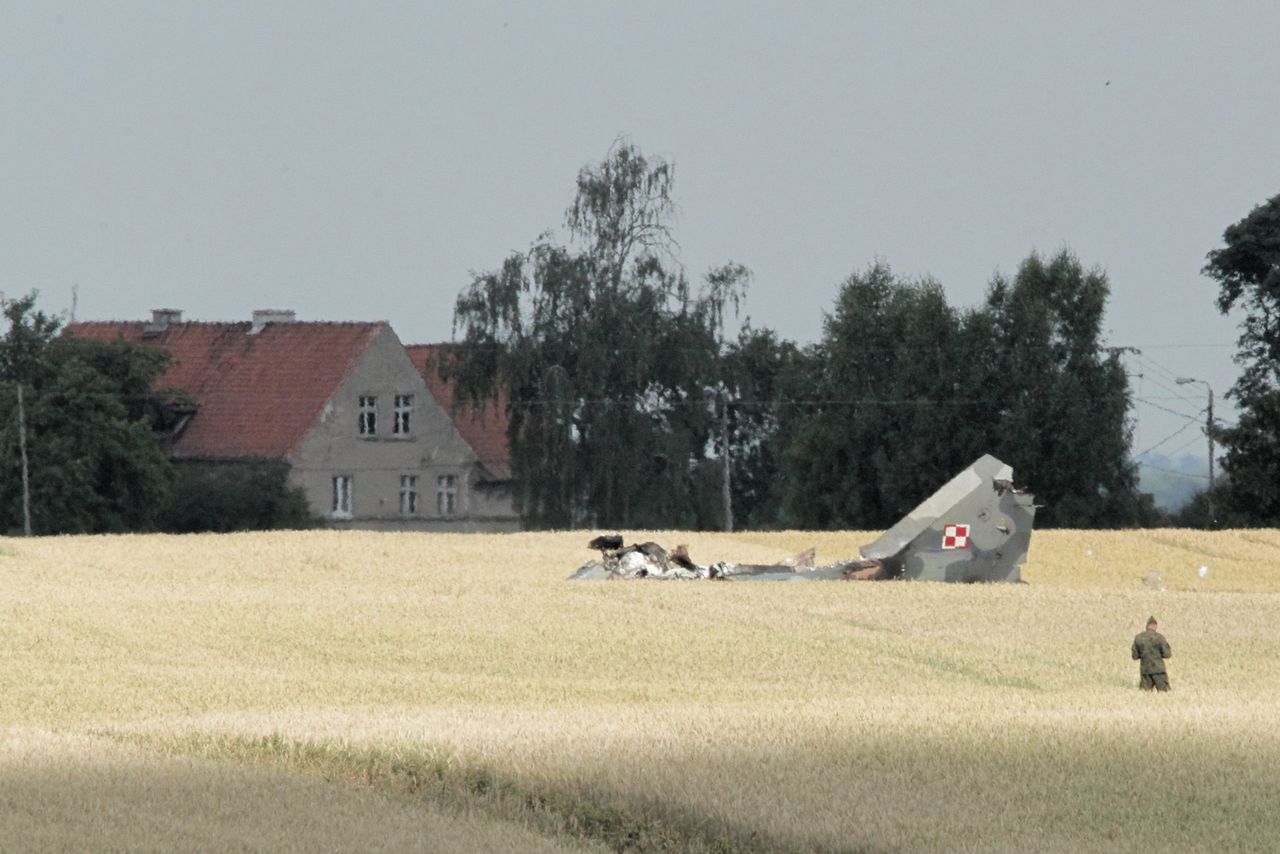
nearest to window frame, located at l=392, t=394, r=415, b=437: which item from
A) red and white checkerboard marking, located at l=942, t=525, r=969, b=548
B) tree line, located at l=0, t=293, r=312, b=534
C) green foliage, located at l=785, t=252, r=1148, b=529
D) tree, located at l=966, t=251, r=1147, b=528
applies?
tree line, located at l=0, t=293, r=312, b=534

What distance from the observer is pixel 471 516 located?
275 ft

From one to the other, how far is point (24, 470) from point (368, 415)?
1813 cm

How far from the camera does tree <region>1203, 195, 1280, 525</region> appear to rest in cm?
7006

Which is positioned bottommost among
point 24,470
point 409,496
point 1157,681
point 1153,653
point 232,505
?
point 1157,681

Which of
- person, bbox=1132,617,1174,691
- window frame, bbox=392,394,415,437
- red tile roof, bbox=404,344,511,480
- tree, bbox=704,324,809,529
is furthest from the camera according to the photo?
tree, bbox=704,324,809,529

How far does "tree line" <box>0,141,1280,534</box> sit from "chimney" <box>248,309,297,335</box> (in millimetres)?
7270

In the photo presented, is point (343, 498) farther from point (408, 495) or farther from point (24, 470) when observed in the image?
point (24, 470)

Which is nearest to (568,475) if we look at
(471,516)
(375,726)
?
(471,516)

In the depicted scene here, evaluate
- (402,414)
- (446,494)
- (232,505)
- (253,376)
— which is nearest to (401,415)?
(402,414)

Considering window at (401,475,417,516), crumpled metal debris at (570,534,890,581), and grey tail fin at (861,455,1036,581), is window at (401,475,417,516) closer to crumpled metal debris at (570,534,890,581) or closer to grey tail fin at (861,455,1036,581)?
crumpled metal debris at (570,534,890,581)

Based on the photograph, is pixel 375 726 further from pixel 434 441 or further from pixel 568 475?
pixel 434 441

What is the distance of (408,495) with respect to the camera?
83375mm

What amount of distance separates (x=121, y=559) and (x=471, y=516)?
139 ft

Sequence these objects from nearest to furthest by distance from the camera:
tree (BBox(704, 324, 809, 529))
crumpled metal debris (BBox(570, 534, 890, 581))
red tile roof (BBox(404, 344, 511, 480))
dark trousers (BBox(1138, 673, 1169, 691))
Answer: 1. dark trousers (BBox(1138, 673, 1169, 691))
2. crumpled metal debris (BBox(570, 534, 890, 581))
3. red tile roof (BBox(404, 344, 511, 480))
4. tree (BBox(704, 324, 809, 529))
